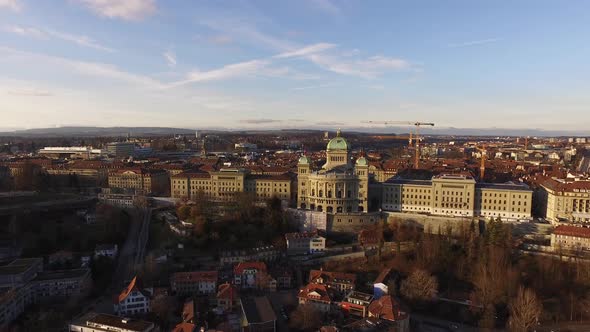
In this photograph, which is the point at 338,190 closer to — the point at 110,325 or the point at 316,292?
the point at 316,292

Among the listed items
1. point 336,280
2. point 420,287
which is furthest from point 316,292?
point 420,287

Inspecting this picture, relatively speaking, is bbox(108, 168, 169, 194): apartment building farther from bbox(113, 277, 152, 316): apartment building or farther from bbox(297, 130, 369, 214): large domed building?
bbox(113, 277, 152, 316): apartment building

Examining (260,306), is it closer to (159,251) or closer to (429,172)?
(159,251)

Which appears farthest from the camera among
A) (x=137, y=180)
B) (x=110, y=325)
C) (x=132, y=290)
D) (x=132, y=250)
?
(x=137, y=180)

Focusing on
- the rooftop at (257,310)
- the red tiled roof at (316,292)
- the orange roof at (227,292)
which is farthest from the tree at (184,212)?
the red tiled roof at (316,292)

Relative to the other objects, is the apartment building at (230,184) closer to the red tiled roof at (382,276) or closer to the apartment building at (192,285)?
the red tiled roof at (382,276)

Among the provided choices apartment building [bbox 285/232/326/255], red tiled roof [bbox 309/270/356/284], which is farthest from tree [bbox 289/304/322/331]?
apartment building [bbox 285/232/326/255]
